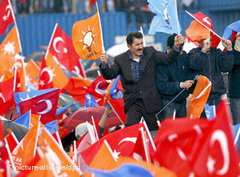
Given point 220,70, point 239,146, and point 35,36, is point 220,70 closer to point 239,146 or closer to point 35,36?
point 239,146

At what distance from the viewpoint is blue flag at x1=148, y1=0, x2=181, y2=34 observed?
6.43 m

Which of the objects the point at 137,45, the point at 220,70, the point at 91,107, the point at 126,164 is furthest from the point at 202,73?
the point at 126,164

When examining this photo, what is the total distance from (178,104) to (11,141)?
2.02 meters

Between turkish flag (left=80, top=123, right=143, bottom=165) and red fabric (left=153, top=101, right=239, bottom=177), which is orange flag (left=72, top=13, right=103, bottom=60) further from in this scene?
red fabric (left=153, top=101, right=239, bottom=177)

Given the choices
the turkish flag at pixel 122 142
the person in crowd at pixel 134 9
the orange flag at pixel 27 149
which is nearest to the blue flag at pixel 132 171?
the turkish flag at pixel 122 142

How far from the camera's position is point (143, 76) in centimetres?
652

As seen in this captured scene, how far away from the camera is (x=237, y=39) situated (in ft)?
21.0

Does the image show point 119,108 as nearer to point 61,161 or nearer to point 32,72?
point 61,161

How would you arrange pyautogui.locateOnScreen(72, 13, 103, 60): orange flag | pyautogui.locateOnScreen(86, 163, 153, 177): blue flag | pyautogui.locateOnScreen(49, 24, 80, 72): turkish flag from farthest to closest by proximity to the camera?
1. pyautogui.locateOnScreen(49, 24, 80, 72): turkish flag
2. pyautogui.locateOnScreen(72, 13, 103, 60): orange flag
3. pyautogui.locateOnScreen(86, 163, 153, 177): blue flag

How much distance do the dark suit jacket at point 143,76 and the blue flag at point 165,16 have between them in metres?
0.29

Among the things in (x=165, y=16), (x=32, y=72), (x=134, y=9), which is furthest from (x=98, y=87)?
(x=134, y=9)

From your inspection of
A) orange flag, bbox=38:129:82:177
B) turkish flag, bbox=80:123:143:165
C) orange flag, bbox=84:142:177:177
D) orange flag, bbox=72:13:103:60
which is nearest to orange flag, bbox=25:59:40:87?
orange flag, bbox=72:13:103:60

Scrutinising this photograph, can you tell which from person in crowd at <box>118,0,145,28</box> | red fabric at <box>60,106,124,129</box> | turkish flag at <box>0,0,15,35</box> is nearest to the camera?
red fabric at <box>60,106,124,129</box>

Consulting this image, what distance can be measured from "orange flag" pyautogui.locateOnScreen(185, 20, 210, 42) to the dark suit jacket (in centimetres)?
41
